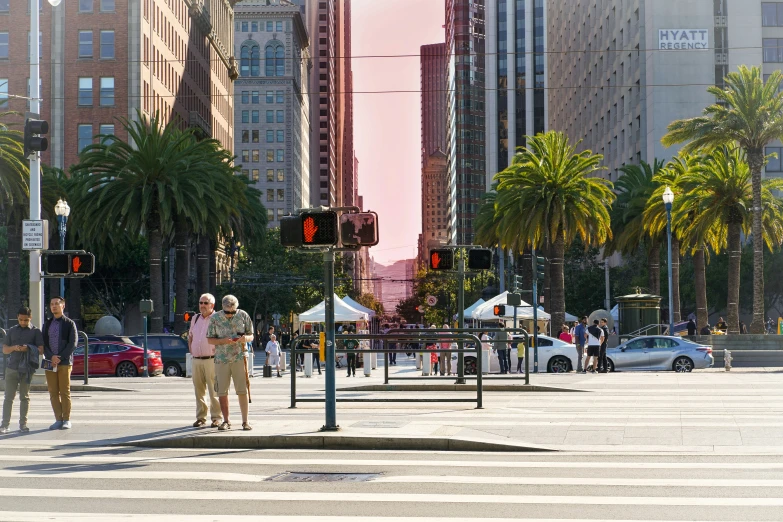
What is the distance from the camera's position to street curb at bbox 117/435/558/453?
44.7 feet

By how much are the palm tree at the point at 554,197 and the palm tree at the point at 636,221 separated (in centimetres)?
689

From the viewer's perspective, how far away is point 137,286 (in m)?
83.6

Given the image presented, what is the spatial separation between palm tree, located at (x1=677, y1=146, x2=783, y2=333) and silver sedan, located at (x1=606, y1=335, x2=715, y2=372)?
11102 millimetres

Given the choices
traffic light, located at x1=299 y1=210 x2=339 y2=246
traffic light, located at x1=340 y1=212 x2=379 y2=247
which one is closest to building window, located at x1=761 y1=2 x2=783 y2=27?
traffic light, located at x1=340 y1=212 x2=379 y2=247

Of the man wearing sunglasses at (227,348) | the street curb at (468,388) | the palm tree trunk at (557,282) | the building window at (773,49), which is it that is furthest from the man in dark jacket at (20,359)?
the building window at (773,49)

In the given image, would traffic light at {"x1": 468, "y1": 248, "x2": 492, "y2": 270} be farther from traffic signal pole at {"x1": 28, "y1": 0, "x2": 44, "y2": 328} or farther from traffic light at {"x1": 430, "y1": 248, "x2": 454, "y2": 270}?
traffic signal pole at {"x1": 28, "y1": 0, "x2": 44, "y2": 328}

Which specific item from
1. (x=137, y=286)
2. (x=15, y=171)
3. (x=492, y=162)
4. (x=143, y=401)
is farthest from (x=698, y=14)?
(x=492, y=162)

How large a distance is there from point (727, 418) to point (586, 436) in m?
3.64

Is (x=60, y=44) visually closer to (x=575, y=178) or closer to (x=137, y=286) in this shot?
(x=137, y=286)

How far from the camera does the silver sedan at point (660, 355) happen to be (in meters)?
37.2

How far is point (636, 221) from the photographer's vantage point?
5694 cm

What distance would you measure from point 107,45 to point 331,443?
7642cm

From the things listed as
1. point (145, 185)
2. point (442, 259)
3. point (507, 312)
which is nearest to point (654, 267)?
point (507, 312)

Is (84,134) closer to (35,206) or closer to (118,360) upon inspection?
(118,360)
